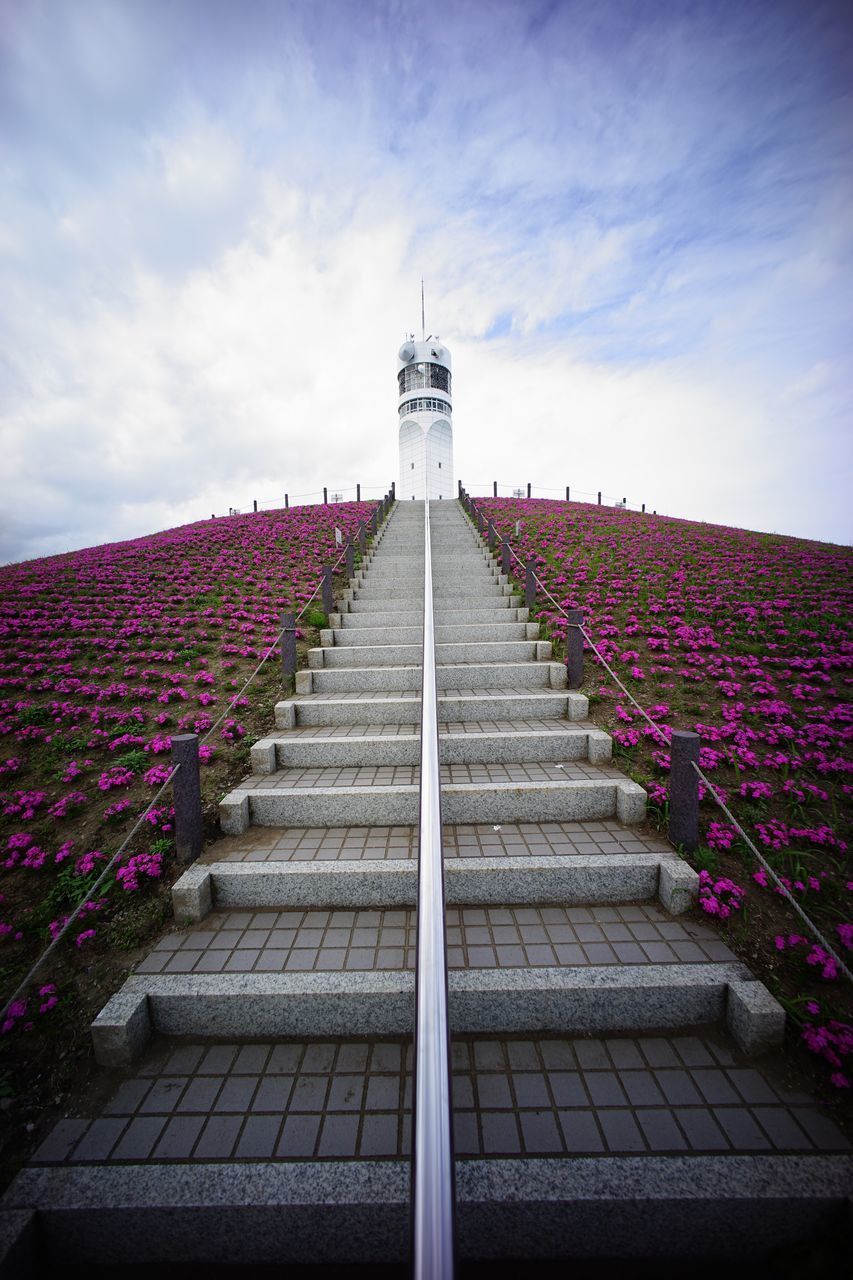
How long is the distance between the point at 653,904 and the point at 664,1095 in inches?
39.4

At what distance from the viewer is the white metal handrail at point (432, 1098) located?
986mm

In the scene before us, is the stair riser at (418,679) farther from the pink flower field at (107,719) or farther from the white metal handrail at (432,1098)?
the white metal handrail at (432,1098)

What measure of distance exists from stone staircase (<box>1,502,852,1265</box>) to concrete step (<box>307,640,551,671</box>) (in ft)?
6.60

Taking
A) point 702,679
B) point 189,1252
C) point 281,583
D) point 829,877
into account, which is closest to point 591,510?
point 281,583

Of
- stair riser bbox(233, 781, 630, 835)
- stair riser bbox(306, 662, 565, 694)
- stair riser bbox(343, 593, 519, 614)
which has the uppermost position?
stair riser bbox(343, 593, 519, 614)

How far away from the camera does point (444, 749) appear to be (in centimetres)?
409

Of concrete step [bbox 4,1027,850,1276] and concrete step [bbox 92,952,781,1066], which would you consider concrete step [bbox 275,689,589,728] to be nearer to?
concrete step [bbox 92,952,781,1066]

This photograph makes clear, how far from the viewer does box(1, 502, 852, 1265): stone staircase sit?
1.79 m

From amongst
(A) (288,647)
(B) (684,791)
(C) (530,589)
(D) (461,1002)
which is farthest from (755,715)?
(A) (288,647)

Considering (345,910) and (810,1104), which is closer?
(810,1104)

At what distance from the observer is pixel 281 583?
31.1 feet

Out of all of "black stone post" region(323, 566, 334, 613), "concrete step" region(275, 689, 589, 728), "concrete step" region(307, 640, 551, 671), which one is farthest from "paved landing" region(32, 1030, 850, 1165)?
"black stone post" region(323, 566, 334, 613)

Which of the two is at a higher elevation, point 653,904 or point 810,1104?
point 653,904

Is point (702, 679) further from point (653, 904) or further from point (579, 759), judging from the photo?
point (653, 904)
